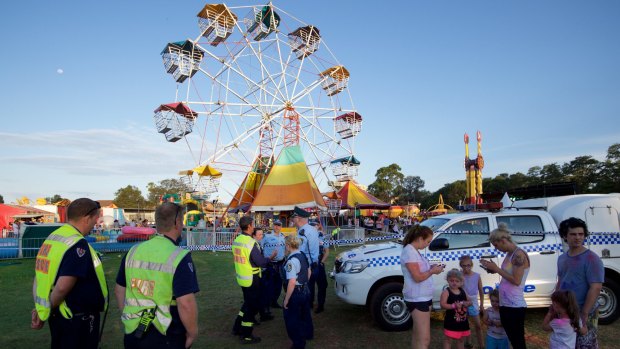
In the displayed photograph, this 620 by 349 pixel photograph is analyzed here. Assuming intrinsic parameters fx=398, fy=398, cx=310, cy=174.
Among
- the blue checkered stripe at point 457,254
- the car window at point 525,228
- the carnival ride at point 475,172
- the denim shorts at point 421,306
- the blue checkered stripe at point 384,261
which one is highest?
the carnival ride at point 475,172

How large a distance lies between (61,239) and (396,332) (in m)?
4.76

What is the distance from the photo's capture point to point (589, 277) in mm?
3488

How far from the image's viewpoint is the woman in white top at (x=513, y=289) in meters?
3.80

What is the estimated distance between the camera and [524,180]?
65.9 meters

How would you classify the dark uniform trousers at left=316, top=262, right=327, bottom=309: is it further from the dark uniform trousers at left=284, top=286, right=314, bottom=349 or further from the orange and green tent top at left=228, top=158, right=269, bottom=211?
the orange and green tent top at left=228, top=158, right=269, bottom=211

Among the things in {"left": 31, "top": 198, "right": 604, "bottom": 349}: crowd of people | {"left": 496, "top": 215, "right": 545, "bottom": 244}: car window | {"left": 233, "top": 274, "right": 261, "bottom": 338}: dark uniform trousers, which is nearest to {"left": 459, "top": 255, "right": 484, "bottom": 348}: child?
{"left": 31, "top": 198, "right": 604, "bottom": 349}: crowd of people

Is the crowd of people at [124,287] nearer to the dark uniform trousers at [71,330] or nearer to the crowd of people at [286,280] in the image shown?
the dark uniform trousers at [71,330]

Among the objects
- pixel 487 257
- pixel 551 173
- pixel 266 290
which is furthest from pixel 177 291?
pixel 551 173

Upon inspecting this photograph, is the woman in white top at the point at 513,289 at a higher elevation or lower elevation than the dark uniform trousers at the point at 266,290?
higher

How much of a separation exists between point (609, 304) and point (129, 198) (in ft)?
285

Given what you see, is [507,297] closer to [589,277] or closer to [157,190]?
[589,277]

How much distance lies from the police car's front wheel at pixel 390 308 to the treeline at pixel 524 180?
34.9 meters

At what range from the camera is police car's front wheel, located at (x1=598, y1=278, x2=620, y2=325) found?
242 inches

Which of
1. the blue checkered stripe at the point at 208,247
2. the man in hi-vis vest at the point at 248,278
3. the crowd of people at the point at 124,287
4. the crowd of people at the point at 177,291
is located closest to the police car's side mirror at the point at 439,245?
the crowd of people at the point at 177,291
